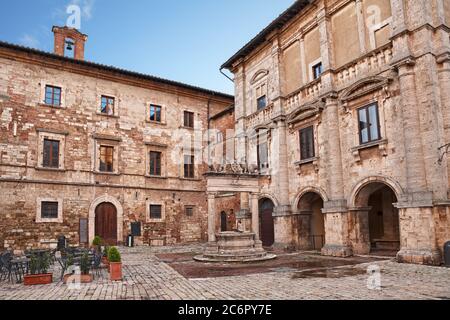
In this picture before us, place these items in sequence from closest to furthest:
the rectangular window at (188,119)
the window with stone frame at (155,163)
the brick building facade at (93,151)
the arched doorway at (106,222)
Answer: the brick building facade at (93,151)
the arched doorway at (106,222)
the window with stone frame at (155,163)
the rectangular window at (188,119)

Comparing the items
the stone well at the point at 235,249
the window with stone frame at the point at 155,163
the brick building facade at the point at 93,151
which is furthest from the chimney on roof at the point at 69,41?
the stone well at the point at 235,249

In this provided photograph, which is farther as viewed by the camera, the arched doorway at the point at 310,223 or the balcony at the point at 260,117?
the balcony at the point at 260,117

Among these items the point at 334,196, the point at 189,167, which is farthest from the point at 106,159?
the point at 334,196

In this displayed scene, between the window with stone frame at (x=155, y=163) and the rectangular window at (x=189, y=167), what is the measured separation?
6.54ft

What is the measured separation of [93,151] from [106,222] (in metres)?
4.49

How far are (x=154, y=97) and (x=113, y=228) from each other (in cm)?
939

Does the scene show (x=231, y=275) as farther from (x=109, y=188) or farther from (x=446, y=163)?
(x=109, y=188)

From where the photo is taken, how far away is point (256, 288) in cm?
769

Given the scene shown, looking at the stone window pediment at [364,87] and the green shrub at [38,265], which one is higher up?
the stone window pediment at [364,87]

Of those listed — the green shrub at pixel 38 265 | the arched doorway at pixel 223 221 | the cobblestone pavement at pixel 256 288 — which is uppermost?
the arched doorway at pixel 223 221

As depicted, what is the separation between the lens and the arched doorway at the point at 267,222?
18752mm

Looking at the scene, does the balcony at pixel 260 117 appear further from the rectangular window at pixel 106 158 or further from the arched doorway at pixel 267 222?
the rectangular window at pixel 106 158

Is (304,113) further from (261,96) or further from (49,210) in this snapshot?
(49,210)

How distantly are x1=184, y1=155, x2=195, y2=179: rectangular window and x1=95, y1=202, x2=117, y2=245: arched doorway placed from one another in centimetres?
578
